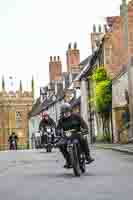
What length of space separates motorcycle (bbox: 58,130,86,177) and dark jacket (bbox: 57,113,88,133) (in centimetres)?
13

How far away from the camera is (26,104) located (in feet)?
356

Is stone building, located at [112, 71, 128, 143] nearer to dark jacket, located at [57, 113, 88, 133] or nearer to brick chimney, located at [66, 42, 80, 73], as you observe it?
brick chimney, located at [66, 42, 80, 73]

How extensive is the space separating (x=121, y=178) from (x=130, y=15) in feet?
131

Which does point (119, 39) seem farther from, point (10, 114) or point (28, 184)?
point (10, 114)

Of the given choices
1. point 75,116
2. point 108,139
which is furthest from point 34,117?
point 75,116

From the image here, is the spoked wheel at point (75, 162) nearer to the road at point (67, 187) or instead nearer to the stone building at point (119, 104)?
the road at point (67, 187)

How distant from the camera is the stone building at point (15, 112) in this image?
4213 inches

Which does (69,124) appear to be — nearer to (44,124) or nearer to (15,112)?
(44,124)

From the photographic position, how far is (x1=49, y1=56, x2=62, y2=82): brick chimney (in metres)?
87.5

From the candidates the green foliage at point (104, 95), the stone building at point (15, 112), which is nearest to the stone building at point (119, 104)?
the green foliage at point (104, 95)

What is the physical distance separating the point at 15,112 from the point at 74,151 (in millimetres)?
93355

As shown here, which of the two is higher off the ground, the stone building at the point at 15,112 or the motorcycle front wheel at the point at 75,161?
the stone building at the point at 15,112

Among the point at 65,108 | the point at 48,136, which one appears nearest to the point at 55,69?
the point at 48,136

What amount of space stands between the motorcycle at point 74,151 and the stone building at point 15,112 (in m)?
91.5
